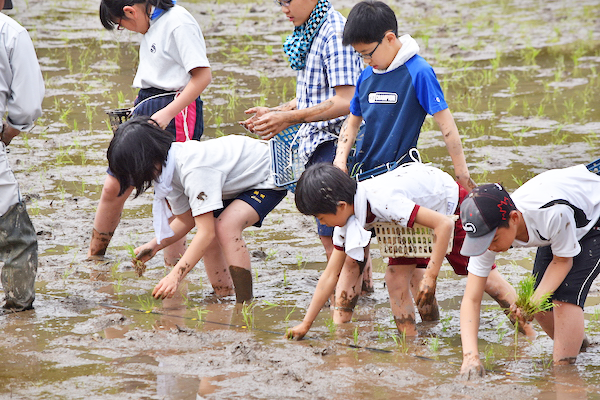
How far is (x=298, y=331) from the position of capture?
11.4 feet

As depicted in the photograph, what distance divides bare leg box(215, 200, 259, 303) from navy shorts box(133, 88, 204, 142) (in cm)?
62

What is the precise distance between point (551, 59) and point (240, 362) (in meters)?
7.28

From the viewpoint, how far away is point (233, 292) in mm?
4191

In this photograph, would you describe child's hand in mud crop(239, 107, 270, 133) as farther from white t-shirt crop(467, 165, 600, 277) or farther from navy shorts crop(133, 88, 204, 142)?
white t-shirt crop(467, 165, 600, 277)

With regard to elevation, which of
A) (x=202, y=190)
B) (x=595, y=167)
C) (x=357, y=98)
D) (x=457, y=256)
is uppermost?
(x=357, y=98)

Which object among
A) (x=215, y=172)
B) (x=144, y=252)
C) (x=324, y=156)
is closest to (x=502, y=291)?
(x=324, y=156)

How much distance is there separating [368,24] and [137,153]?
1153 mm

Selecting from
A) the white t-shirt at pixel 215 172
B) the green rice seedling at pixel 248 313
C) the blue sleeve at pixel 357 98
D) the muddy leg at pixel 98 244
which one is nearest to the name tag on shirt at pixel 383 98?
the blue sleeve at pixel 357 98

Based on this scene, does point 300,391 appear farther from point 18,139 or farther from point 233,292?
point 18,139

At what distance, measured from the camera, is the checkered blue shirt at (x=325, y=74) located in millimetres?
3822

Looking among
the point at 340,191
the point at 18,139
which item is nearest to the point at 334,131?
the point at 340,191

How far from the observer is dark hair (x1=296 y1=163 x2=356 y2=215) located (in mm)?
3189

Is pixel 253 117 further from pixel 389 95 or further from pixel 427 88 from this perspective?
pixel 427 88

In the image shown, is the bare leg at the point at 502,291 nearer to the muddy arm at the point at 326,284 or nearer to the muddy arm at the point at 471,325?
the muddy arm at the point at 471,325
